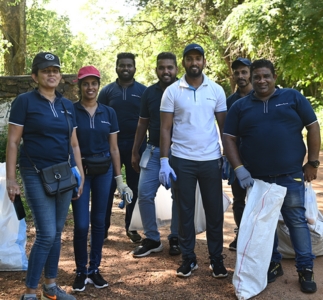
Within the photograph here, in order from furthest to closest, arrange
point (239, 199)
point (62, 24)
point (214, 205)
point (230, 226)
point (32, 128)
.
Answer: point (62, 24) → point (230, 226) → point (239, 199) → point (214, 205) → point (32, 128)

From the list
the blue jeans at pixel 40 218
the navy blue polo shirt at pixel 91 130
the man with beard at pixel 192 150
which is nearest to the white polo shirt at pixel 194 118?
the man with beard at pixel 192 150

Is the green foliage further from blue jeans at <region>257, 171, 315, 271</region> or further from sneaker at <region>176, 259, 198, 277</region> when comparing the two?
blue jeans at <region>257, 171, 315, 271</region>

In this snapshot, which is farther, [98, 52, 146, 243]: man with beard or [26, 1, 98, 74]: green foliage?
[26, 1, 98, 74]: green foliage

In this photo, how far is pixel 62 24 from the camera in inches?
1030

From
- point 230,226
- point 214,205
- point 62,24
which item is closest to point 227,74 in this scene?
point 62,24

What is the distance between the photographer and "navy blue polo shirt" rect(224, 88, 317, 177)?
3.69 meters

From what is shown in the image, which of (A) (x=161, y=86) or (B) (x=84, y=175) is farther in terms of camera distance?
(A) (x=161, y=86)

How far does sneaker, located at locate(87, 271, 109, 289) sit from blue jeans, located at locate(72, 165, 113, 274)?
0.04 meters

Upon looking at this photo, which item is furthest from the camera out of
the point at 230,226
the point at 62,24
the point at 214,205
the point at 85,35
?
the point at 85,35

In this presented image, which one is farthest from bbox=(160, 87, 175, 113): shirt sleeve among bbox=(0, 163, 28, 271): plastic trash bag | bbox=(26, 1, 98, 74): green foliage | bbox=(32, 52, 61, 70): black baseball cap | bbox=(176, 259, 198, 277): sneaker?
bbox=(26, 1, 98, 74): green foliage

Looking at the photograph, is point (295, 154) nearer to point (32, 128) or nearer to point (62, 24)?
point (32, 128)

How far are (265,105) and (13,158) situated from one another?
6.79 ft

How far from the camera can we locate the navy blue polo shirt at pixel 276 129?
3691 mm

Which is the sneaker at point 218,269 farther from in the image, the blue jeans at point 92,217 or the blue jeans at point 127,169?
the blue jeans at point 127,169
